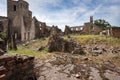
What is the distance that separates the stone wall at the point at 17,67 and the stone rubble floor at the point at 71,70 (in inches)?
62.4

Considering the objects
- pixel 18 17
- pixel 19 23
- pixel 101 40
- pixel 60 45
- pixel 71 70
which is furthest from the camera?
pixel 18 17

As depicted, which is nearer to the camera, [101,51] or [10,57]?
[10,57]

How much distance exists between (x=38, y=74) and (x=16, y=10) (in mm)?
31879

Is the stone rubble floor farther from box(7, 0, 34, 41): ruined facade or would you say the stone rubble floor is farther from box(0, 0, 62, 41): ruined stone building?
box(7, 0, 34, 41): ruined facade

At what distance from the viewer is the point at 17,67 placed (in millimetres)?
8164

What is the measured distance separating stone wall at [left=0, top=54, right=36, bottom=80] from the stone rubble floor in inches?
62.4

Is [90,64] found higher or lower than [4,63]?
lower

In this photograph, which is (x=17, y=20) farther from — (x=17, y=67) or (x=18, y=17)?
(x=17, y=67)

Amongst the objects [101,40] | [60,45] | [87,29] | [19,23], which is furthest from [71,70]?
[19,23]

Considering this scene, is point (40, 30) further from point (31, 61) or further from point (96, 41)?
point (31, 61)

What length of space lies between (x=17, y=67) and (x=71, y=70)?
4.24 metres

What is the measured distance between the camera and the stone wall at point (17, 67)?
729 cm

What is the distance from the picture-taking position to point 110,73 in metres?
12.0

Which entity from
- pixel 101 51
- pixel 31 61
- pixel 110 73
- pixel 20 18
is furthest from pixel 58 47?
pixel 20 18
